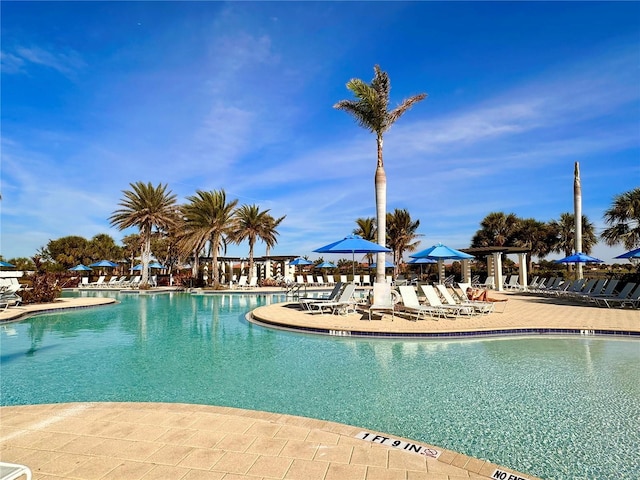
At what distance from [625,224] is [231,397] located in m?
21.0

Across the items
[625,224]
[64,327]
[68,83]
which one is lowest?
[64,327]

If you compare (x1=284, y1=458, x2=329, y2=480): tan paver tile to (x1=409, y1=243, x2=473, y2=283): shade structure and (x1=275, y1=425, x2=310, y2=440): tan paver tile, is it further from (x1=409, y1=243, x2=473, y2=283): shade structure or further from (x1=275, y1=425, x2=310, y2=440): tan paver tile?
(x1=409, y1=243, x2=473, y2=283): shade structure

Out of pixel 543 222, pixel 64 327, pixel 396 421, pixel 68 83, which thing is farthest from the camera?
pixel 543 222

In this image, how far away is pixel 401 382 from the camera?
5266mm

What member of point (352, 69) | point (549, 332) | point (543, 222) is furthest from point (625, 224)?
point (543, 222)

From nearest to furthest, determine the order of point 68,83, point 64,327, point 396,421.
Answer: point 396,421 < point 64,327 < point 68,83

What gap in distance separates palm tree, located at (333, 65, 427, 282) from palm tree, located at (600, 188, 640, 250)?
12.0 metres

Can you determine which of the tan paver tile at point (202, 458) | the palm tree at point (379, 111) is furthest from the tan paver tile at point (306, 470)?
the palm tree at point (379, 111)

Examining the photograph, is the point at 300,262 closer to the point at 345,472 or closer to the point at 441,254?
the point at 441,254

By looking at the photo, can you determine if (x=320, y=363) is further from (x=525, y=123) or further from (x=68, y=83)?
(x=525, y=123)

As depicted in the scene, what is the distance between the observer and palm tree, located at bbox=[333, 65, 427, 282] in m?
13.5

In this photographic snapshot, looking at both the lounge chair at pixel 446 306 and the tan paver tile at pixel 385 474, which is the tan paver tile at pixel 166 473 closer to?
the tan paver tile at pixel 385 474

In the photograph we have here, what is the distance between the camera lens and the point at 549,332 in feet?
28.1

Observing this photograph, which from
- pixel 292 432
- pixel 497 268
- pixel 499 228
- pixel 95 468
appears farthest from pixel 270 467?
pixel 499 228
